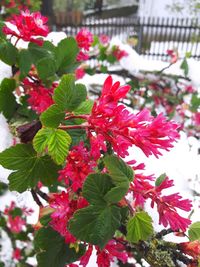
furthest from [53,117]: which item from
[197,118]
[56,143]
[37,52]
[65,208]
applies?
[197,118]

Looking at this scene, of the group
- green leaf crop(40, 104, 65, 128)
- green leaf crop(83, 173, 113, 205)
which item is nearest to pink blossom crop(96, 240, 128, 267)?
green leaf crop(83, 173, 113, 205)

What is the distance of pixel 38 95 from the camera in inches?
33.4

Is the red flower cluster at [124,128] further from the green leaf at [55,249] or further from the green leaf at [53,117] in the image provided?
the green leaf at [55,249]

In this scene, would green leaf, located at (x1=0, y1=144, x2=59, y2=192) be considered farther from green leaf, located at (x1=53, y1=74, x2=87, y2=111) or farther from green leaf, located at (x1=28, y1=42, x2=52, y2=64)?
green leaf, located at (x1=28, y1=42, x2=52, y2=64)

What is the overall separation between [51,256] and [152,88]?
167 centimetres

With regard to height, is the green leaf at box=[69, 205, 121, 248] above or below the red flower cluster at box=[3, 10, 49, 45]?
below

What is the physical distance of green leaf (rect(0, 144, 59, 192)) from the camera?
0.59 m

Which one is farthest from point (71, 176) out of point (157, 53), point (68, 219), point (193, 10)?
point (193, 10)

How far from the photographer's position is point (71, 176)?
1.88ft

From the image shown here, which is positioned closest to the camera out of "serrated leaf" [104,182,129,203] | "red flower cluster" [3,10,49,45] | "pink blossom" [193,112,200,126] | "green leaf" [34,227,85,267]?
"serrated leaf" [104,182,129,203]

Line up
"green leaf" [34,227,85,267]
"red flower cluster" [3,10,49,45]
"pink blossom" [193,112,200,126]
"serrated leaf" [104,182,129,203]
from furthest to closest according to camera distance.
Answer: "pink blossom" [193,112,200,126] → "red flower cluster" [3,10,49,45] → "green leaf" [34,227,85,267] → "serrated leaf" [104,182,129,203]

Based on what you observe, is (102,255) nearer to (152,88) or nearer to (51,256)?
(51,256)

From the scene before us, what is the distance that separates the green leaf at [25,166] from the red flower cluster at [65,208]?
0.17ft

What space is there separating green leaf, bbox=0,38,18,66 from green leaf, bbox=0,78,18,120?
0.31 feet
